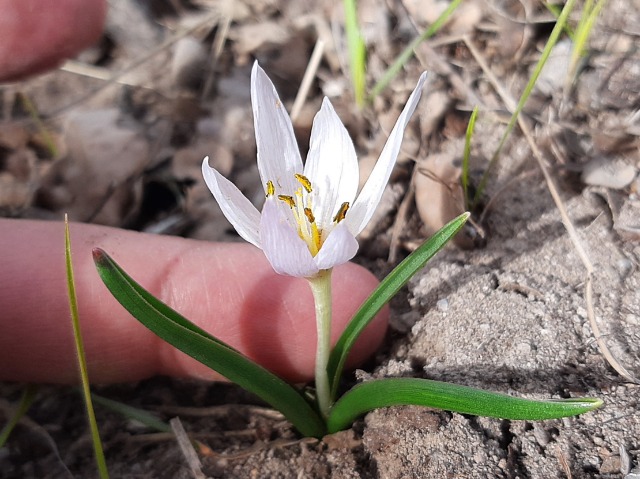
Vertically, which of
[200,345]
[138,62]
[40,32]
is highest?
[40,32]

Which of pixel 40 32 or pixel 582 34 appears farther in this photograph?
pixel 40 32

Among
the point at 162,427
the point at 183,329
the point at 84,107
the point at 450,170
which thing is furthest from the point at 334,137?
the point at 84,107

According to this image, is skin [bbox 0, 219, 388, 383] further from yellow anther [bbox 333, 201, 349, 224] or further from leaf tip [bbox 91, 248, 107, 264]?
leaf tip [bbox 91, 248, 107, 264]

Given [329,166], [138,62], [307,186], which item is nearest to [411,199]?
[329,166]

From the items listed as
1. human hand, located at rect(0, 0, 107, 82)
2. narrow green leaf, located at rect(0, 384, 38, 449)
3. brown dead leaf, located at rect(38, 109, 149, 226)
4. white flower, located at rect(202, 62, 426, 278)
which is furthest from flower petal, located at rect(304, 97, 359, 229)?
human hand, located at rect(0, 0, 107, 82)

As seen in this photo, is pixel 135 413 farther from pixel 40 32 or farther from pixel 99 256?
pixel 40 32

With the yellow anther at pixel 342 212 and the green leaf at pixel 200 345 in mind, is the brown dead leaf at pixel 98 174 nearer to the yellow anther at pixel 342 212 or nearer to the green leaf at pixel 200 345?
the green leaf at pixel 200 345
